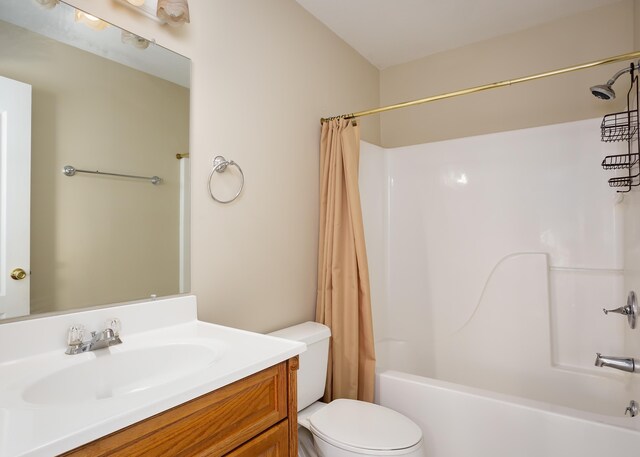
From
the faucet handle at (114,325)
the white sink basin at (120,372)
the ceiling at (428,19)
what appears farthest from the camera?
the ceiling at (428,19)

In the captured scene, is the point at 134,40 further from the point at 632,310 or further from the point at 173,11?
the point at 632,310

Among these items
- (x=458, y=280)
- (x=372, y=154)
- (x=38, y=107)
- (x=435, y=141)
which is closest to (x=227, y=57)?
(x=38, y=107)

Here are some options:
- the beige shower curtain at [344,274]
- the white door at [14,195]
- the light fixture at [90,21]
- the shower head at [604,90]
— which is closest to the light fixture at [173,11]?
the light fixture at [90,21]

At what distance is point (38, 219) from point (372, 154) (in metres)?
1.88

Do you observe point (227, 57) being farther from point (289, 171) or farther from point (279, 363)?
point (279, 363)

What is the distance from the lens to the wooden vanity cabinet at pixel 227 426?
71 cm

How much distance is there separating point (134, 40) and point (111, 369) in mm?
1072

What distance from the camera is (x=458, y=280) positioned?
2.39 meters

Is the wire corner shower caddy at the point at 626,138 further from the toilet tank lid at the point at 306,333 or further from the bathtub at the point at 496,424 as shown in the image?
the toilet tank lid at the point at 306,333

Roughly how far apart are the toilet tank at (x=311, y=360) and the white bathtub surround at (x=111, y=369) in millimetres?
508

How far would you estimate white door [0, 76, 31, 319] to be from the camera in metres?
1.01

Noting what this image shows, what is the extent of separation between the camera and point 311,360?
1.73m

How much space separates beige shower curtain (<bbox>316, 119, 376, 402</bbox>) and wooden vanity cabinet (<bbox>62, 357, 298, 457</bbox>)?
0.88 metres

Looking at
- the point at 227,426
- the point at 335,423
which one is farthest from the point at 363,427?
the point at 227,426
